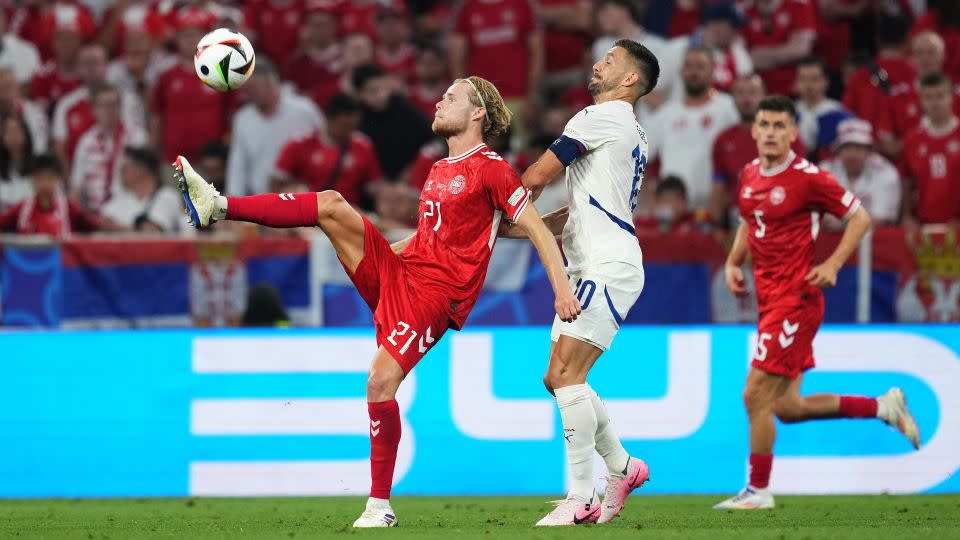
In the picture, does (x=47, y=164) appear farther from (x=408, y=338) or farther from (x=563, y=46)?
(x=408, y=338)

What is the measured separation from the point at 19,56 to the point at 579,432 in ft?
32.9

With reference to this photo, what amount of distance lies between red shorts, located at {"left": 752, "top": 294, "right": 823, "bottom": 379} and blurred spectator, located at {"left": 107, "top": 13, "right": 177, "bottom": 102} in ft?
26.7

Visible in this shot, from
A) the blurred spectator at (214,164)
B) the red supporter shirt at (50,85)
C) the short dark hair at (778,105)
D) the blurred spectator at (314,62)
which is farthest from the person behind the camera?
the red supporter shirt at (50,85)

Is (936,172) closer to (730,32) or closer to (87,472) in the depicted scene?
(730,32)

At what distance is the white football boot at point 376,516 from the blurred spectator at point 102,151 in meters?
7.39

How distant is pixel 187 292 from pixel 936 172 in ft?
20.0

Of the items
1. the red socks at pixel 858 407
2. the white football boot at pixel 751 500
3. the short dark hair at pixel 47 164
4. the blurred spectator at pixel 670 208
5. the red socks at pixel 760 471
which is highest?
the short dark hair at pixel 47 164

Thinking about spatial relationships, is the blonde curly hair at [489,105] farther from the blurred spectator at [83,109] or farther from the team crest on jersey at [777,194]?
the blurred spectator at [83,109]

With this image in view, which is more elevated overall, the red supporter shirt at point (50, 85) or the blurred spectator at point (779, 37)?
the blurred spectator at point (779, 37)

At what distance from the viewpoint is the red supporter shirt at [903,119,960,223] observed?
36.6 ft

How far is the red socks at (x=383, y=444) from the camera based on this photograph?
645cm

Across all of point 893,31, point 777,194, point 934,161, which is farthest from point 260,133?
point 777,194

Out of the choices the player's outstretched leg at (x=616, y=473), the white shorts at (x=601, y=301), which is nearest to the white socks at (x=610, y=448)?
the player's outstretched leg at (x=616, y=473)

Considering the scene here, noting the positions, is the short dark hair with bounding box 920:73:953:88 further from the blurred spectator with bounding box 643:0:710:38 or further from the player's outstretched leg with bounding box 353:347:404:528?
the player's outstretched leg with bounding box 353:347:404:528
